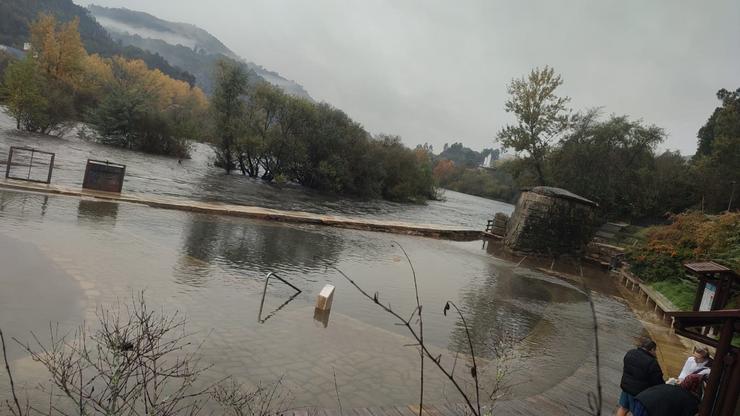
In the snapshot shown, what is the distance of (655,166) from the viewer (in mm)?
43000

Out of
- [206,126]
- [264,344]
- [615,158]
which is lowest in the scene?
[264,344]

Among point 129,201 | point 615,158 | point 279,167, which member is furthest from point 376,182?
point 129,201

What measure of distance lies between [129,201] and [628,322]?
17.0 m

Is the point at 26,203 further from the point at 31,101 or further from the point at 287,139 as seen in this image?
the point at 287,139

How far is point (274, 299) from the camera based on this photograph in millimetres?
9742

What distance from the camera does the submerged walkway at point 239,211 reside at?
53.0 feet

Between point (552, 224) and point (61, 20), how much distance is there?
532 ft

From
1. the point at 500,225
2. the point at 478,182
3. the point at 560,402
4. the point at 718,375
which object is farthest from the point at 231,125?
the point at 478,182

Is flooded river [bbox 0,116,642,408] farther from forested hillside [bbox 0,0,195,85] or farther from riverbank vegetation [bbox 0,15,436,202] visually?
forested hillside [bbox 0,0,195,85]

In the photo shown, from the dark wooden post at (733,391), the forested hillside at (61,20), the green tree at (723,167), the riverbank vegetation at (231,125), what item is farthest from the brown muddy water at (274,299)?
the forested hillside at (61,20)

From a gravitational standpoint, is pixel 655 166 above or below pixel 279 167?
Answer: above

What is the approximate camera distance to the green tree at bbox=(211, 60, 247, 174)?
4625cm

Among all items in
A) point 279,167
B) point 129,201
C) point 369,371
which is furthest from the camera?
point 279,167

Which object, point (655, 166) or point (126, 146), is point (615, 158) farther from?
point (126, 146)
